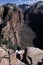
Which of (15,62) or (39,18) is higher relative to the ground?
(15,62)

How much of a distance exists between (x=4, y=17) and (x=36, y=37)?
17826 mm

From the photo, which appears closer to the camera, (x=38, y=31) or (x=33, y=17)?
(x=38, y=31)

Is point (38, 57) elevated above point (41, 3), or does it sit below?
above

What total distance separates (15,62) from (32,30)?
2207 inches

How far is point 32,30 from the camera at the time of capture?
2596 inches

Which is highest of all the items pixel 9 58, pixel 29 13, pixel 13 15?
pixel 9 58

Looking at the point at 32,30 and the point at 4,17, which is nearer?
the point at 4,17

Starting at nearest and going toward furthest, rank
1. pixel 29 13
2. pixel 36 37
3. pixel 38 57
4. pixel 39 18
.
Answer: pixel 38 57 < pixel 36 37 < pixel 39 18 < pixel 29 13

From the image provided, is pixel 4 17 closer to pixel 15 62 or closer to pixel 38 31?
pixel 38 31

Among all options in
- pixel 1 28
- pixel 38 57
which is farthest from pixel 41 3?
pixel 38 57

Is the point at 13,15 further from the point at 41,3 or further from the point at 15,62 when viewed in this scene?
the point at 41,3

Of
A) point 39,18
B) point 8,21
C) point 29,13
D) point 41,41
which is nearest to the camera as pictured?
point 8,21

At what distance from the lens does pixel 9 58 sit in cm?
960

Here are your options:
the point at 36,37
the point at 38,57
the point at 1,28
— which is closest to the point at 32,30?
the point at 36,37
